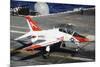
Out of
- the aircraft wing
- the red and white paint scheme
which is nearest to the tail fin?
the red and white paint scheme

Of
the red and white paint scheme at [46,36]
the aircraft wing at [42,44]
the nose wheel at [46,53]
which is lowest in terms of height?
the nose wheel at [46,53]

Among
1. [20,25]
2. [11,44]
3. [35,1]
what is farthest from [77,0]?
[11,44]

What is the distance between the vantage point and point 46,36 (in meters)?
2.44

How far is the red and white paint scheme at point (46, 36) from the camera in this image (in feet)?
7.80

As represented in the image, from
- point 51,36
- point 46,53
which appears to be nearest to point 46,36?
point 51,36

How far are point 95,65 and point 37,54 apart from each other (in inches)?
25.8

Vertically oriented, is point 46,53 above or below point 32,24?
below

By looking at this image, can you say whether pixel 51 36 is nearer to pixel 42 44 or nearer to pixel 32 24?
pixel 42 44

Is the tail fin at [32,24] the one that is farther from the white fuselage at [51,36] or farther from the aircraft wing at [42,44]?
the aircraft wing at [42,44]

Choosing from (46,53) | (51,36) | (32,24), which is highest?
(32,24)

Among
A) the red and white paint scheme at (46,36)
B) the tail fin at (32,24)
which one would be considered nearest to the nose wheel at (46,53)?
the red and white paint scheme at (46,36)

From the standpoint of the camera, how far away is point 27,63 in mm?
2350

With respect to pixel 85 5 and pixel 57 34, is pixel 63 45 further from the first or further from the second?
pixel 85 5

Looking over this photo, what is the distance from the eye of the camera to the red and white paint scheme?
2.38m
